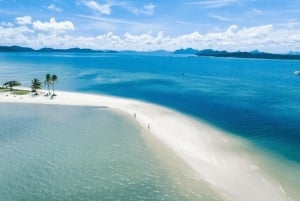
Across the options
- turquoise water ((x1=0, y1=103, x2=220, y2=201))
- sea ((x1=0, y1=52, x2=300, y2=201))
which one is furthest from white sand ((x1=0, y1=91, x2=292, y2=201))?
turquoise water ((x1=0, y1=103, x2=220, y2=201))

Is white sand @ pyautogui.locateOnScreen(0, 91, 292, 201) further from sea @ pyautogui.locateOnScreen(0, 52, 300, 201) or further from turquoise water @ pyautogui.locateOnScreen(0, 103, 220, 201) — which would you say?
turquoise water @ pyautogui.locateOnScreen(0, 103, 220, 201)

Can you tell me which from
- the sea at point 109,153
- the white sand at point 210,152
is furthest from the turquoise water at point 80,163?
the white sand at point 210,152

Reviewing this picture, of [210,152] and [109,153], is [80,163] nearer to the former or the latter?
[109,153]

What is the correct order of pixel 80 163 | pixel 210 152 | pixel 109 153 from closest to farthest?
pixel 80 163, pixel 109 153, pixel 210 152

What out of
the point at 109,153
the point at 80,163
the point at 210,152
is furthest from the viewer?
the point at 210,152

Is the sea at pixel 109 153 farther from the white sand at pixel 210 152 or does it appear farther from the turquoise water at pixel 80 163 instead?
the white sand at pixel 210 152

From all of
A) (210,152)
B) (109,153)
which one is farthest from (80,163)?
(210,152)
